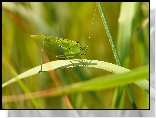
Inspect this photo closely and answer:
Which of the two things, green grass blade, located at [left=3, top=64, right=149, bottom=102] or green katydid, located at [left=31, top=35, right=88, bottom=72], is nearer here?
green grass blade, located at [left=3, top=64, right=149, bottom=102]

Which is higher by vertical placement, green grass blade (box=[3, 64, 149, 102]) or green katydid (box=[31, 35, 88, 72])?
green katydid (box=[31, 35, 88, 72])

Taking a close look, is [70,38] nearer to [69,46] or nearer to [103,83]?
[69,46]

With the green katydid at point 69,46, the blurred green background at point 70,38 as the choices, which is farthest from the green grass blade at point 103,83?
the green katydid at point 69,46

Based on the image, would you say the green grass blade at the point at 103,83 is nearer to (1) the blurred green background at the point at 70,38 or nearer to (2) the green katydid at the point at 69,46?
(1) the blurred green background at the point at 70,38

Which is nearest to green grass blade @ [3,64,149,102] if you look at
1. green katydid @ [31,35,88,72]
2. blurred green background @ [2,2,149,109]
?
blurred green background @ [2,2,149,109]

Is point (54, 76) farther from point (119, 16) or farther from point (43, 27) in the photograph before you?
point (119, 16)

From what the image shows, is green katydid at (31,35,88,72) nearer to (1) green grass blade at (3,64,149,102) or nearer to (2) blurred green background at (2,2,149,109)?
(2) blurred green background at (2,2,149,109)

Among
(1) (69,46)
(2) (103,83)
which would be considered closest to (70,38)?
(1) (69,46)

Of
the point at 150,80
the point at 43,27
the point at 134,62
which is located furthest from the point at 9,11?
the point at 150,80
